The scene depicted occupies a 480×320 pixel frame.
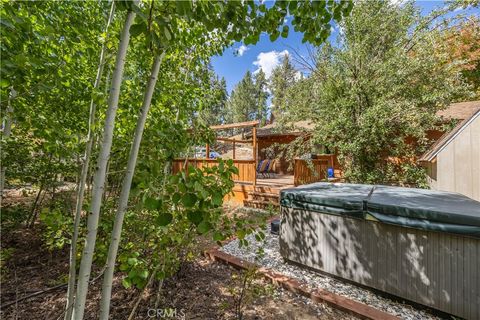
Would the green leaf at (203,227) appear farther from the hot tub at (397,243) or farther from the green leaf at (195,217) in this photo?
the hot tub at (397,243)

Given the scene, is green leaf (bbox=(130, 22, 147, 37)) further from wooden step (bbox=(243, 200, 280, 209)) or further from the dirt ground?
wooden step (bbox=(243, 200, 280, 209))

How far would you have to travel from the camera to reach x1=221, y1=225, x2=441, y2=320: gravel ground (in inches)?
107

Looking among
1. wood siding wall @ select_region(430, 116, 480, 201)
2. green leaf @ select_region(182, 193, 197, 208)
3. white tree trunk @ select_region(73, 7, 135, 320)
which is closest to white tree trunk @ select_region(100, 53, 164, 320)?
white tree trunk @ select_region(73, 7, 135, 320)

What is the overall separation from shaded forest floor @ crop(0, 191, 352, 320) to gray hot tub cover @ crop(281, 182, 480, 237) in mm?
1232

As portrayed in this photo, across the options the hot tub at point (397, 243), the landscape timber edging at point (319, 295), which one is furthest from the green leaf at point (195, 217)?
the hot tub at point (397, 243)

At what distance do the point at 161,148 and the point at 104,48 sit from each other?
34.8 inches

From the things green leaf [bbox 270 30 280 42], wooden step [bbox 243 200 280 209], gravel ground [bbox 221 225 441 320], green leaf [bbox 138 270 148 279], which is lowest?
gravel ground [bbox 221 225 441 320]

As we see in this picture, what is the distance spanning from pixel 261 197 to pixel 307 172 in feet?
6.26

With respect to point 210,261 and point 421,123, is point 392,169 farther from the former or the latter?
point 210,261

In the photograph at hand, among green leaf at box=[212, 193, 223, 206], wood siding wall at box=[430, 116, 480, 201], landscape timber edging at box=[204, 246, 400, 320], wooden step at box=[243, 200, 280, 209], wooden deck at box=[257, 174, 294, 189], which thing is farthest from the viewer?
wooden deck at box=[257, 174, 294, 189]

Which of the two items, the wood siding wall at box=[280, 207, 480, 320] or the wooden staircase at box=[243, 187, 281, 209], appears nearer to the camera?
the wood siding wall at box=[280, 207, 480, 320]

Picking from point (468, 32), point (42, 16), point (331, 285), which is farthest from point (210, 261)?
point (468, 32)

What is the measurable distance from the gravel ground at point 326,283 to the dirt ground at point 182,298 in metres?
0.43

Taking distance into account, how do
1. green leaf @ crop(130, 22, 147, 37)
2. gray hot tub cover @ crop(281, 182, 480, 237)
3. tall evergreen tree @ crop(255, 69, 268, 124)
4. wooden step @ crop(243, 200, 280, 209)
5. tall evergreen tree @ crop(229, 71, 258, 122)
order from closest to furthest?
green leaf @ crop(130, 22, 147, 37) < gray hot tub cover @ crop(281, 182, 480, 237) < wooden step @ crop(243, 200, 280, 209) < tall evergreen tree @ crop(229, 71, 258, 122) < tall evergreen tree @ crop(255, 69, 268, 124)
